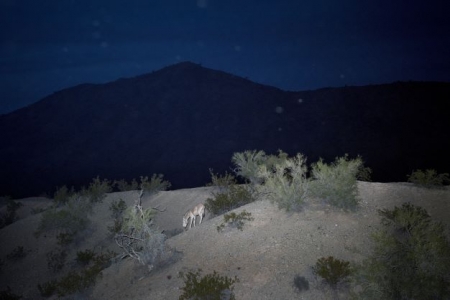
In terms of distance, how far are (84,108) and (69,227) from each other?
56007 millimetres

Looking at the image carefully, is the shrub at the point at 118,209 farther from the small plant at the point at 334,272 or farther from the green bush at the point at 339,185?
the small plant at the point at 334,272

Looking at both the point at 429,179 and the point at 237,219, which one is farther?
the point at 429,179

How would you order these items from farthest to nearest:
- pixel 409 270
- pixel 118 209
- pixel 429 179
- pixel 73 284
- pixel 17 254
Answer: pixel 118 209 → pixel 17 254 → pixel 429 179 → pixel 73 284 → pixel 409 270

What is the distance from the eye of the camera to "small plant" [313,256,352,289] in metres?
6.45

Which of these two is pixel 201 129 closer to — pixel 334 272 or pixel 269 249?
pixel 269 249

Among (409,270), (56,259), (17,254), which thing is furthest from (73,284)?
(409,270)

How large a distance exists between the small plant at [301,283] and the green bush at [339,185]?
3186mm

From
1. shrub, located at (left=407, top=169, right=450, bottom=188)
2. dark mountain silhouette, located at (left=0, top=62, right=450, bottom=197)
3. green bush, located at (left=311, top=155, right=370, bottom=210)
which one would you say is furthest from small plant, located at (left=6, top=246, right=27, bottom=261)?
shrub, located at (left=407, top=169, right=450, bottom=188)

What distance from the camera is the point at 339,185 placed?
9062 millimetres

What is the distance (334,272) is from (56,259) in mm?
11750

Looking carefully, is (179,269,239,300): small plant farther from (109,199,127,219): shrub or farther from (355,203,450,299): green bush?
(109,199,127,219): shrub

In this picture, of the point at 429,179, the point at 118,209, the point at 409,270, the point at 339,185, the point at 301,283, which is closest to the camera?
the point at 409,270

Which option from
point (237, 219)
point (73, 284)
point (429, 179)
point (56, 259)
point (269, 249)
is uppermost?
point (429, 179)

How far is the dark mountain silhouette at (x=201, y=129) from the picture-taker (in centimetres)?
3300
